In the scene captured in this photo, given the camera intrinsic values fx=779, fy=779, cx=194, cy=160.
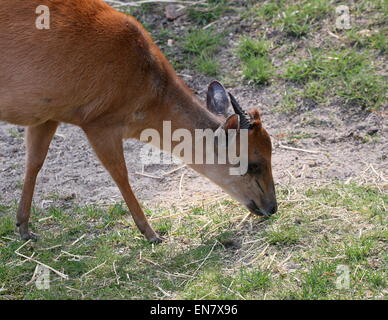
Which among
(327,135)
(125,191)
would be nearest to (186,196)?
(125,191)

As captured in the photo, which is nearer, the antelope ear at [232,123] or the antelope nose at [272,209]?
the antelope ear at [232,123]

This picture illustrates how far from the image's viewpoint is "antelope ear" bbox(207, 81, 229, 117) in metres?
7.27

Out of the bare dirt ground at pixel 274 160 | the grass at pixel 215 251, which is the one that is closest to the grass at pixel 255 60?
the bare dirt ground at pixel 274 160

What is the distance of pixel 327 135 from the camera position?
27.8 ft

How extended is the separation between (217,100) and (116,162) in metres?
1.21

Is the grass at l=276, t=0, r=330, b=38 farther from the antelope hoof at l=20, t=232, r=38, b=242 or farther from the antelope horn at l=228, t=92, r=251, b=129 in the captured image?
the antelope hoof at l=20, t=232, r=38, b=242

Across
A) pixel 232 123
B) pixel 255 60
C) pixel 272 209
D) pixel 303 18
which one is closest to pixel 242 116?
pixel 232 123

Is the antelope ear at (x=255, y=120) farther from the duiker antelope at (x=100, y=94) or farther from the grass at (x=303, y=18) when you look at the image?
the grass at (x=303, y=18)

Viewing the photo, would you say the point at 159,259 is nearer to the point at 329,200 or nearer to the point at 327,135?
the point at 329,200

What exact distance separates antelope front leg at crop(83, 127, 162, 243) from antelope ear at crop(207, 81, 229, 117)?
1.05 metres

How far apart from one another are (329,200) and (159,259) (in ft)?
5.57

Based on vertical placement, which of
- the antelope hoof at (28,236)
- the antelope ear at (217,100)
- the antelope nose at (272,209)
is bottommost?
the antelope hoof at (28,236)

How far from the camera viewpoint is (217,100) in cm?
729

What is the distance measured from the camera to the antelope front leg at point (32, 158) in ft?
23.2
